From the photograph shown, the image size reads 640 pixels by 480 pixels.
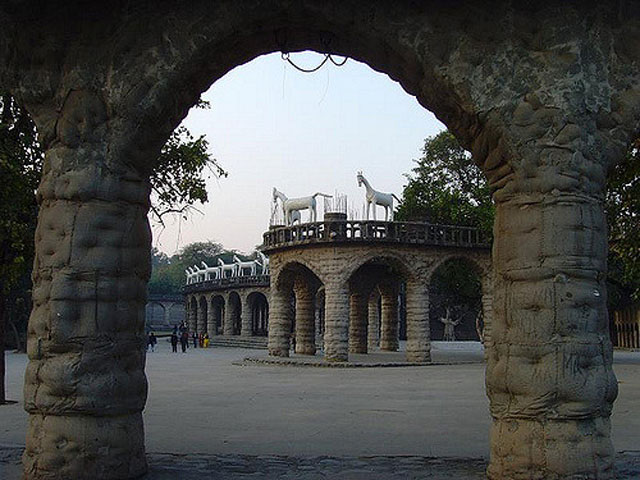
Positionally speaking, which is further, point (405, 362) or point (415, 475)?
point (405, 362)

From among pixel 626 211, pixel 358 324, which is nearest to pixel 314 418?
pixel 626 211

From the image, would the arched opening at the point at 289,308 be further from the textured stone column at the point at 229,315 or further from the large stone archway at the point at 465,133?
the large stone archway at the point at 465,133

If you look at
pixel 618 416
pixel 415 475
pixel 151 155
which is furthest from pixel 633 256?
pixel 151 155

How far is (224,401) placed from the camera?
43.4ft

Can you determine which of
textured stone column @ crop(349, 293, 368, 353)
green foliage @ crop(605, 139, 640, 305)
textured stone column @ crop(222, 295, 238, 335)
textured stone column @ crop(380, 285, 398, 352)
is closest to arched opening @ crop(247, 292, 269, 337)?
textured stone column @ crop(222, 295, 238, 335)

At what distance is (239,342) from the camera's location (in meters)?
40.9

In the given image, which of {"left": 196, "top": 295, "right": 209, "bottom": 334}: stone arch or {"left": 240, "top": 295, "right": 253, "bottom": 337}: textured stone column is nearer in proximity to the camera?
{"left": 240, "top": 295, "right": 253, "bottom": 337}: textured stone column

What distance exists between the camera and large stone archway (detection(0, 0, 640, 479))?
5.43m

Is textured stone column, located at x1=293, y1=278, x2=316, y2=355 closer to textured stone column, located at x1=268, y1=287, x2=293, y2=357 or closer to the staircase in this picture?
textured stone column, located at x1=268, y1=287, x2=293, y2=357

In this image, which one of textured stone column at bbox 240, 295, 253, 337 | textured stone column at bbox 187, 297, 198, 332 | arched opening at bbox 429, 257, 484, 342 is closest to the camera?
arched opening at bbox 429, 257, 484, 342

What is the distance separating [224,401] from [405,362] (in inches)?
488

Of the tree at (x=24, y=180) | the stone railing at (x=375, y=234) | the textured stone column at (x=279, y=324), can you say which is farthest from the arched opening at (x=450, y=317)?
the tree at (x=24, y=180)

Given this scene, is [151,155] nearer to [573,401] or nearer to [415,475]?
[415,475]

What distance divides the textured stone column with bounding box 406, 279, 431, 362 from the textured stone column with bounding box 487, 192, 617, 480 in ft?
64.7
